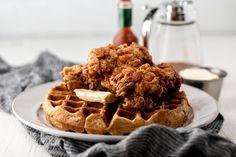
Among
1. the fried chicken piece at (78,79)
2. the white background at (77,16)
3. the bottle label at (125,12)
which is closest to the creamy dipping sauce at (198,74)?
the bottle label at (125,12)

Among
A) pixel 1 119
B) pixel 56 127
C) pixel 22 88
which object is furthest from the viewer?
pixel 22 88

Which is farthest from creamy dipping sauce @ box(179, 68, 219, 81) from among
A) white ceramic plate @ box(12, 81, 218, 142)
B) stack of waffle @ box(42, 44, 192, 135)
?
stack of waffle @ box(42, 44, 192, 135)

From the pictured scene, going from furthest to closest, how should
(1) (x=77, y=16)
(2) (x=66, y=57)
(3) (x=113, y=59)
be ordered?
(1) (x=77, y=16)
(2) (x=66, y=57)
(3) (x=113, y=59)

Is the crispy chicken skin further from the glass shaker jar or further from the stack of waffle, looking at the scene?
the glass shaker jar

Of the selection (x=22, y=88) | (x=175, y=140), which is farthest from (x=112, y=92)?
(x=22, y=88)

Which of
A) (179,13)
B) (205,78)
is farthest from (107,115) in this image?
(179,13)

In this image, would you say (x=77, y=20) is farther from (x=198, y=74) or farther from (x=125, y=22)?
(x=198, y=74)

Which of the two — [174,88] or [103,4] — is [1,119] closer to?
[174,88]
